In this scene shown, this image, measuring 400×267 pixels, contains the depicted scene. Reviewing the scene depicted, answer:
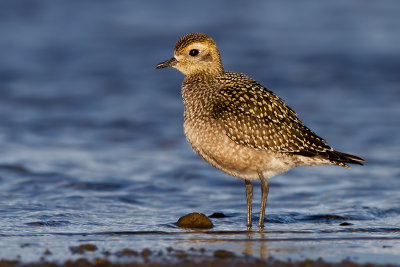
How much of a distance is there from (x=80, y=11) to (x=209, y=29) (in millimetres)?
4822

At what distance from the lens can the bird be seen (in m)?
8.77

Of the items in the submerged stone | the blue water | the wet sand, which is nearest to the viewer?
the wet sand

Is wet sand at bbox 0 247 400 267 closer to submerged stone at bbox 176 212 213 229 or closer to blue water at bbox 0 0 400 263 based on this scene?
blue water at bbox 0 0 400 263

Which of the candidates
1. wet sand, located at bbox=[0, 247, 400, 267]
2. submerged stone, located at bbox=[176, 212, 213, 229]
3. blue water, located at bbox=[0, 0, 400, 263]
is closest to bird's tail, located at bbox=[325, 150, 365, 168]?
blue water, located at bbox=[0, 0, 400, 263]

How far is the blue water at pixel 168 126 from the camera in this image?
327 inches

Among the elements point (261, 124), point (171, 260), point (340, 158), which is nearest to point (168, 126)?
point (261, 124)

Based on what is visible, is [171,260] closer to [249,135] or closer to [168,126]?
[249,135]

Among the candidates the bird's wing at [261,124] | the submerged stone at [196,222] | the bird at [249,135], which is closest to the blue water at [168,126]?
the submerged stone at [196,222]

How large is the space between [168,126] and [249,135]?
6699mm

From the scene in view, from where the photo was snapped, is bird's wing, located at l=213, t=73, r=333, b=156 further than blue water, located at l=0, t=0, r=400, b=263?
Yes

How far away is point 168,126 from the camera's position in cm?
1532

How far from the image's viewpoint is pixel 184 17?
23938mm

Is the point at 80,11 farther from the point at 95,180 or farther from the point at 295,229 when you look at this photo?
the point at 295,229

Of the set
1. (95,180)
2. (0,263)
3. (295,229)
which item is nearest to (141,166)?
(95,180)
